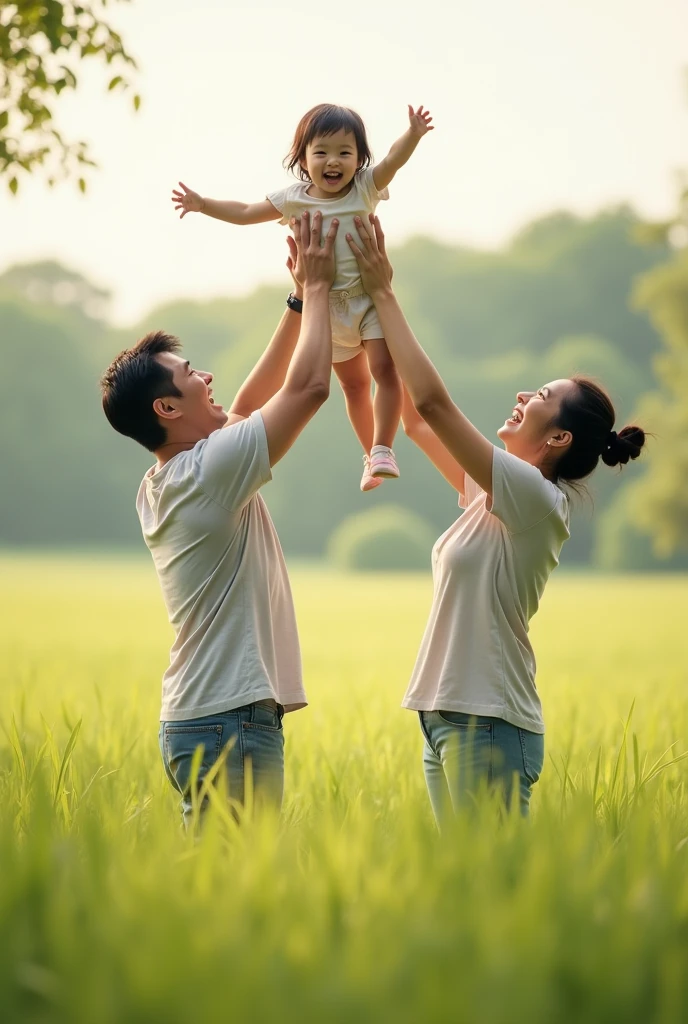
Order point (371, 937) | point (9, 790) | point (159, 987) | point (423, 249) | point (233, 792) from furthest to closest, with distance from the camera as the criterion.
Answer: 1. point (423, 249)
2. point (9, 790)
3. point (233, 792)
4. point (371, 937)
5. point (159, 987)

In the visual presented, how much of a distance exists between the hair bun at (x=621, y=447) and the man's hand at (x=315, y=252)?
0.94 meters

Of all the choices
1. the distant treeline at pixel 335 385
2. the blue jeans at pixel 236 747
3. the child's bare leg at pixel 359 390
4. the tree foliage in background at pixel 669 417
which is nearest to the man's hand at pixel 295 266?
the child's bare leg at pixel 359 390

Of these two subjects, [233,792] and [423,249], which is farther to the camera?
[423,249]

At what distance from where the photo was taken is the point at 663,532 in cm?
2752

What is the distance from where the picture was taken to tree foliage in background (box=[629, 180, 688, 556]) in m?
25.5

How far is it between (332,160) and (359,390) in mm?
803

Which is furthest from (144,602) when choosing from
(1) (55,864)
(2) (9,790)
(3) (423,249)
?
(3) (423,249)

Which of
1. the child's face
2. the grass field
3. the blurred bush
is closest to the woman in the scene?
the grass field

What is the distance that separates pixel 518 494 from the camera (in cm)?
278

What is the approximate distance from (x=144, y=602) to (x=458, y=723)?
15.4 meters

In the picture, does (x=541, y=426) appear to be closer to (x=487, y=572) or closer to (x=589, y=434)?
(x=589, y=434)

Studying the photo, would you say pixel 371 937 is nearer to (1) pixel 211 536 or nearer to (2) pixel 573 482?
(1) pixel 211 536

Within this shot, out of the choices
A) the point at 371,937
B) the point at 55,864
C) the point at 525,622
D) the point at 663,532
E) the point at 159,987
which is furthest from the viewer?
the point at 663,532

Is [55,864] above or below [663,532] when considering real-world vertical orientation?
below
